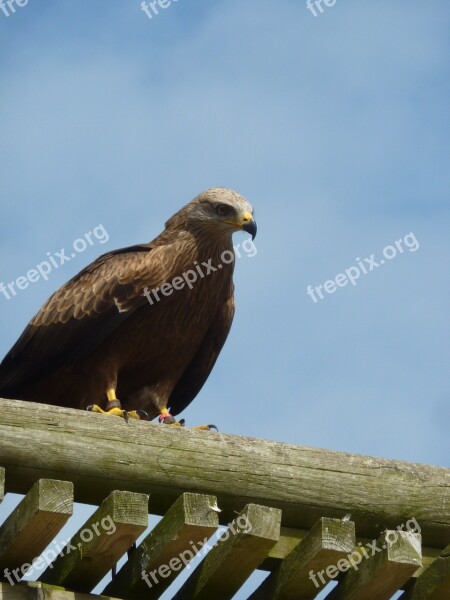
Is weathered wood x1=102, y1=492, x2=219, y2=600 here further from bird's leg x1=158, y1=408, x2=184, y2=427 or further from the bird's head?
the bird's head

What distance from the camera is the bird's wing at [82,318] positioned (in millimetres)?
6930

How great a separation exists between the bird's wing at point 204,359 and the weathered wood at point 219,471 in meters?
3.11

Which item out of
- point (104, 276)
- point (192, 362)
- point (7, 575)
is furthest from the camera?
point (192, 362)

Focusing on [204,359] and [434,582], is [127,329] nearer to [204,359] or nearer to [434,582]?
[204,359]

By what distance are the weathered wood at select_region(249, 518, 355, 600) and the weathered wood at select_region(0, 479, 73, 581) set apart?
83 centimetres

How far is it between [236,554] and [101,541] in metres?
0.47

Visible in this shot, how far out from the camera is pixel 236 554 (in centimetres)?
392

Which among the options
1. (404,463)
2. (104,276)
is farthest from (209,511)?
(104,276)

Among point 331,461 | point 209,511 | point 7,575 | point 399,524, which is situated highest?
point 7,575

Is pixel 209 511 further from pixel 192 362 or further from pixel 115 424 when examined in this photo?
pixel 192 362

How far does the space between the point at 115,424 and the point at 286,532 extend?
0.74 meters

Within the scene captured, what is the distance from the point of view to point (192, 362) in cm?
759

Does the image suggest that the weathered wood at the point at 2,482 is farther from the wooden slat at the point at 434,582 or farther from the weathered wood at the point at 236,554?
the wooden slat at the point at 434,582

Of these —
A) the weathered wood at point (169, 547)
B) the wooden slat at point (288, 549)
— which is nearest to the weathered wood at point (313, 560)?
the wooden slat at point (288, 549)
